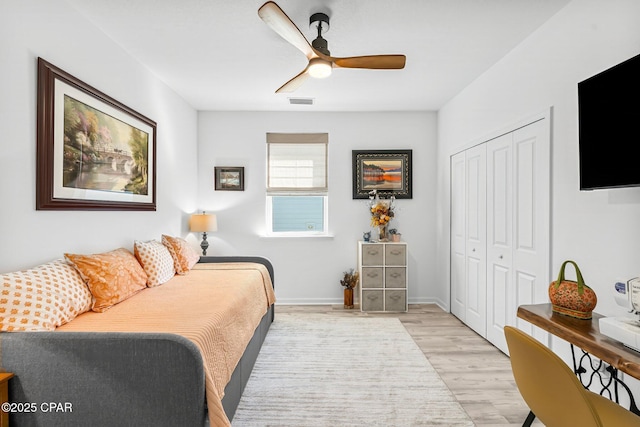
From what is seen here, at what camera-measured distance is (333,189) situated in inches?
189

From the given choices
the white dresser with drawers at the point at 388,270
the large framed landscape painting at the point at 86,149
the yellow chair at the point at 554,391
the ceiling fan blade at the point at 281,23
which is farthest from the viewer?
the white dresser with drawers at the point at 388,270

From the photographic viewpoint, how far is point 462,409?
7.31 ft

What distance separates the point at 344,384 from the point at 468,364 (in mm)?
1106

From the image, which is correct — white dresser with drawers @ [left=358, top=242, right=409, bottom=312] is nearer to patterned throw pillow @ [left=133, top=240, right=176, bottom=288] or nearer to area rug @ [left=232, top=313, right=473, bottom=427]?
area rug @ [left=232, top=313, right=473, bottom=427]

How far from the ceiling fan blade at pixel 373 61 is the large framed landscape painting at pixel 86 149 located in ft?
5.80

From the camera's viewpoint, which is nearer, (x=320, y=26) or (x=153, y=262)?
(x=320, y=26)

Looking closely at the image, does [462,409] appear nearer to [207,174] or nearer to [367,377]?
[367,377]

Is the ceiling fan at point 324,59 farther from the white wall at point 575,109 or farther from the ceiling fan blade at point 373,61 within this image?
the white wall at point 575,109

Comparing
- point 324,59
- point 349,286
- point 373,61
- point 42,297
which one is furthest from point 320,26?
point 349,286

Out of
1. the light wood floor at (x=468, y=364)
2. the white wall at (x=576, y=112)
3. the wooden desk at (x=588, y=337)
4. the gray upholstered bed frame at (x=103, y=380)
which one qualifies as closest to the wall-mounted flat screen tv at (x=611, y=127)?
the white wall at (x=576, y=112)

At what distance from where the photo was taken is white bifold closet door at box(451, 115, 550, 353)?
2.61 m

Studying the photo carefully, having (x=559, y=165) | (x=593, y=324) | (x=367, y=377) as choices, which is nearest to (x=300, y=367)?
(x=367, y=377)

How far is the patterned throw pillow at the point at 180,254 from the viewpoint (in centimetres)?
336

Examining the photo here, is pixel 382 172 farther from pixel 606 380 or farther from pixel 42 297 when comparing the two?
pixel 42 297
